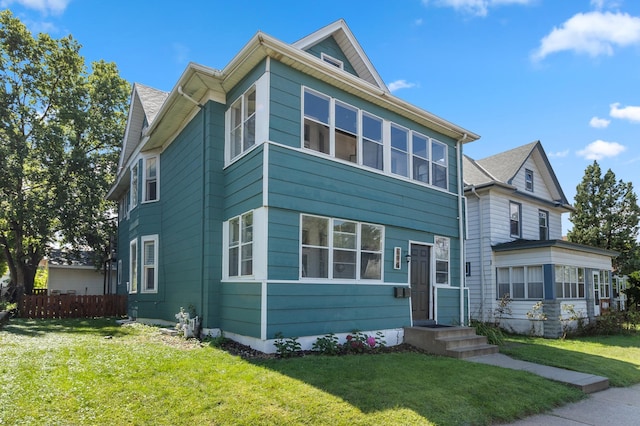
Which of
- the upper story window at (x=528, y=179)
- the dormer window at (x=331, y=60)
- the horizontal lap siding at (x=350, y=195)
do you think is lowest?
the horizontal lap siding at (x=350, y=195)

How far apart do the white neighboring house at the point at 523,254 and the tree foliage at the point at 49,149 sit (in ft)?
60.7

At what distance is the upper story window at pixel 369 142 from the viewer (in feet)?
29.9

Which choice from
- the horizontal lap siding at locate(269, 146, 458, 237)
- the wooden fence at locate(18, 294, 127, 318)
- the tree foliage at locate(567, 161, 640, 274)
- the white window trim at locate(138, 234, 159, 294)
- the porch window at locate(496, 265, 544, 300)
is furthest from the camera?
the tree foliage at locate(567, 161, 640, 274)

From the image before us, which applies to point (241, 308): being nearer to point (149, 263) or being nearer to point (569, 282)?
point (149, 263)

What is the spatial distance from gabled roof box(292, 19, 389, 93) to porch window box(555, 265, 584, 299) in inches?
400

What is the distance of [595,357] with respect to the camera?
31.6ft

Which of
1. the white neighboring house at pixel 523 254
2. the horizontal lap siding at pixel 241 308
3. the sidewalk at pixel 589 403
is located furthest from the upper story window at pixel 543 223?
the horizontal lap siding at pixel 241 308

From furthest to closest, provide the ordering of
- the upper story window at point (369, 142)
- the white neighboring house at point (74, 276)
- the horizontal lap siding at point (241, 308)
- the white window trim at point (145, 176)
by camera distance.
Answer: the white neighboring house at point (74, 276) < the white window trim at point (145, 176) < the upper story window at point (369, 142) < the horizontal lap siding at point (241, 308)

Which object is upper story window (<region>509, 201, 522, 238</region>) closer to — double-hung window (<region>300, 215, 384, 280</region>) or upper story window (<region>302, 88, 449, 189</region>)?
upper story window (<region>302, 88, 449, 189</region>)

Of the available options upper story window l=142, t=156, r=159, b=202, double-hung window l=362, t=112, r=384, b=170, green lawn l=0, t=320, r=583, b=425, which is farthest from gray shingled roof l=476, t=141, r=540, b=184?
upper story window l=142, t=156, r=159, b=202

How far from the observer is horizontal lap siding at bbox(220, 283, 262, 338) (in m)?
7.90

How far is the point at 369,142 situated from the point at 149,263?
8056 mm

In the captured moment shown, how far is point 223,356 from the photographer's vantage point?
23.5ft

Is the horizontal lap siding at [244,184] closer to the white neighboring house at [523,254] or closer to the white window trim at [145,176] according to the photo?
the white window trim at [145,176]
